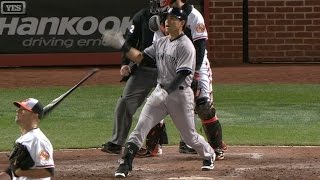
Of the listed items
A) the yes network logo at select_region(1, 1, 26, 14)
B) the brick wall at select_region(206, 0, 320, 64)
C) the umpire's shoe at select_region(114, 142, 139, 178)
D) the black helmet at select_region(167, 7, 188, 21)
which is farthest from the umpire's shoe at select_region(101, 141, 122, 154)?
the brick wall at select_region(206, 0, 320, 64)

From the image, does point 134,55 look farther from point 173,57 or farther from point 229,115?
point 229,115

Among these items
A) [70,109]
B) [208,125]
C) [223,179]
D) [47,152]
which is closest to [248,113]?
[70,109]

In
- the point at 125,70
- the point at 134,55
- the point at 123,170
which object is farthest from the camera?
the point at 125,70

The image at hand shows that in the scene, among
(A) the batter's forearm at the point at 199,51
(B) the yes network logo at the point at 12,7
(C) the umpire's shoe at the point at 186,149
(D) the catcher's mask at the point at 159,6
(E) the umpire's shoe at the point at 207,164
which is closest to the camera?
(E) the umpire's shoe at the point at 207,164

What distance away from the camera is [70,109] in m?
15.1

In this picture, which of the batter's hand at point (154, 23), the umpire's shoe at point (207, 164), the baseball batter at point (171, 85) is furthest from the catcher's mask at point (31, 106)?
the batter's hand at point (154, 23)

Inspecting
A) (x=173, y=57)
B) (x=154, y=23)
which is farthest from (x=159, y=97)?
(x=154, y=23)

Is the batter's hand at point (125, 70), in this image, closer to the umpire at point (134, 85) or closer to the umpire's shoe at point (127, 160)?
the umpire at point (134, 85)

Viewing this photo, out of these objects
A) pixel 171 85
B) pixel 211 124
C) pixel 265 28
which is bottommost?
pixel 211 124

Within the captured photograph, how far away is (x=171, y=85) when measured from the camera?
8656 millimetres

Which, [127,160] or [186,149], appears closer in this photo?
[127,160]

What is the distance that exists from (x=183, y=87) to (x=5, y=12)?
12.8 metres

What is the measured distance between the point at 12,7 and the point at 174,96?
12712 mm

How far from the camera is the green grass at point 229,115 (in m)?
12.1
